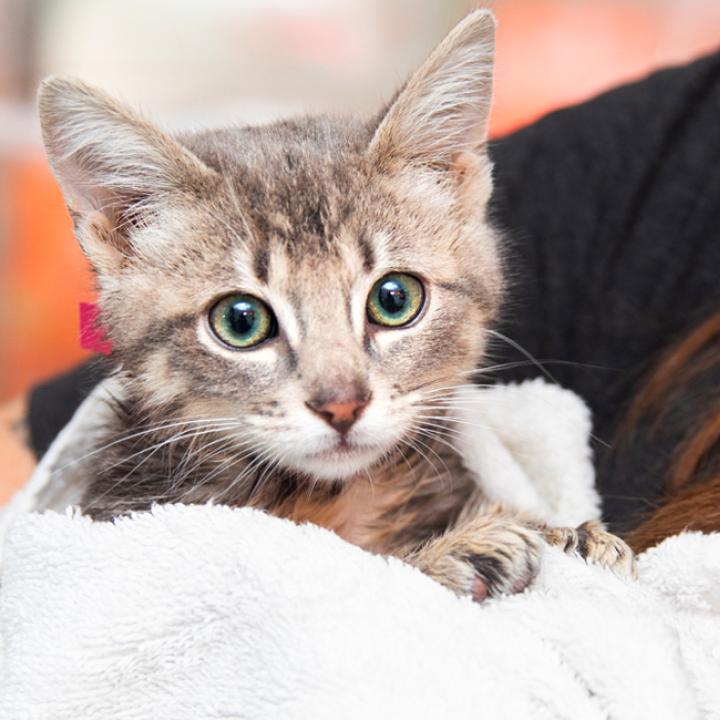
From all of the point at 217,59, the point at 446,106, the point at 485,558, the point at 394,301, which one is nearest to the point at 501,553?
the point at 485,558

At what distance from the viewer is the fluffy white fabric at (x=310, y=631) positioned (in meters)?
0.63

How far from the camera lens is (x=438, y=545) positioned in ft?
2.96

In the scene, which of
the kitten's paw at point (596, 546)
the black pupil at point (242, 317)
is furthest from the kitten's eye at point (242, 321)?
the kitten's paw at point (596, 546)

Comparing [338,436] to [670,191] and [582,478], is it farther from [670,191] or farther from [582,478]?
[670,191]

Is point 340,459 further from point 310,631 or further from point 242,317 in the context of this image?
point 310,631

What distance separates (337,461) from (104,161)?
1.34 feet

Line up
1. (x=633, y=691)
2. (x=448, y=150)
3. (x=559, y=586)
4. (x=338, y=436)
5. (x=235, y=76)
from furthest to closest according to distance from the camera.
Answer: (x=235, y=76)
(x=448, y=150)
(x=338, y=436)
(x=559, y=586)
(x=633, y=691)

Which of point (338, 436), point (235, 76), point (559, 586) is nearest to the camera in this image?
point (559, 586)

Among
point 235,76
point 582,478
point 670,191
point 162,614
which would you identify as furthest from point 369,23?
point 162,614

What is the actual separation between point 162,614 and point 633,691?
355 mm

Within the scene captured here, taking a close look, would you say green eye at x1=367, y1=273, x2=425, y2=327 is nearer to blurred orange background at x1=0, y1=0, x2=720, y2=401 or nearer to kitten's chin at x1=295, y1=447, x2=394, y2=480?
kitten's chin at x1=295, y1=447, x2=394, y2=480

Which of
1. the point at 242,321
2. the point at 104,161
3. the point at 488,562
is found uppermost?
the point at 104,161

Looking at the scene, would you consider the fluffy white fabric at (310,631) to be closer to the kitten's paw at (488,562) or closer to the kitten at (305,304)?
the kitten's paw at (488,562)

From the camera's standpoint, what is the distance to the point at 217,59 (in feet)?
9.33
